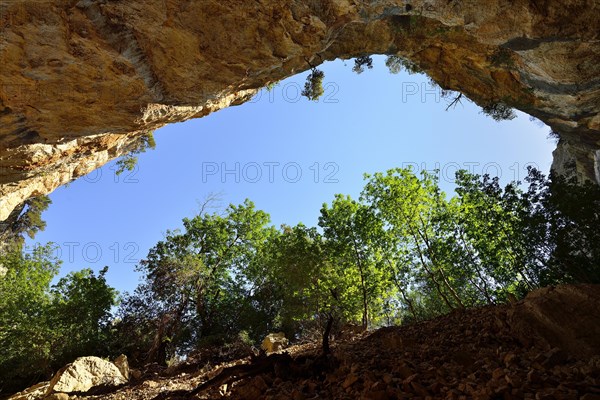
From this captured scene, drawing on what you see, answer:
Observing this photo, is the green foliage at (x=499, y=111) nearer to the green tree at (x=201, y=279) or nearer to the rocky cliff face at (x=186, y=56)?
the rocky cliff face at (x=186, y=56)

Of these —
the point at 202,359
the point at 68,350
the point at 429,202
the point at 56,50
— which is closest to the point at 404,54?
the point at 429,202

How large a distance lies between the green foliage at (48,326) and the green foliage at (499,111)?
94.9 feet

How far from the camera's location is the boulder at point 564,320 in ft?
21.0

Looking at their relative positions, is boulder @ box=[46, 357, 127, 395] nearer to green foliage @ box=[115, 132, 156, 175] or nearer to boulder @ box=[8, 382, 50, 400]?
boulder @ box=[8, 382, 50, 400]

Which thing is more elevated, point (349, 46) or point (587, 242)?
point (349, 46)

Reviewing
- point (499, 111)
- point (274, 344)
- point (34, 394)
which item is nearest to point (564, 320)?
point (274, 344)

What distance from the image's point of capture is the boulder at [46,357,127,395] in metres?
12.0

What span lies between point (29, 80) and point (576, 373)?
16212 mm

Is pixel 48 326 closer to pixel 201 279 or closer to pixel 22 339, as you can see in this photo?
pixel 22 339

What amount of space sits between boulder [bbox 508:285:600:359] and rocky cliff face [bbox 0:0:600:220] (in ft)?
29.0

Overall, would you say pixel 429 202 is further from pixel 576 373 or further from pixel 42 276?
pixel 42 276

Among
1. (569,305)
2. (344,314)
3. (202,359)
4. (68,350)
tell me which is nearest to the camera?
(569,305)

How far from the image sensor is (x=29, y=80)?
36.0ft

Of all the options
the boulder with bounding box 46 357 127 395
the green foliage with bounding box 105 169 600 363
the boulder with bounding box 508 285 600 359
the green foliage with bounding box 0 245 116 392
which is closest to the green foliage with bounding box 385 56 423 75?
the green foliage with bounding box 105 169 600 363
